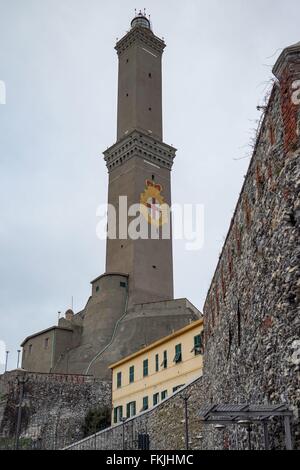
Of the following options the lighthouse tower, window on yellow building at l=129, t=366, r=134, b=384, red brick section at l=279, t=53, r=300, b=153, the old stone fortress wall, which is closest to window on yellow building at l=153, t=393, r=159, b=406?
window on yellow building at l=129, t=366, r=134, b=384

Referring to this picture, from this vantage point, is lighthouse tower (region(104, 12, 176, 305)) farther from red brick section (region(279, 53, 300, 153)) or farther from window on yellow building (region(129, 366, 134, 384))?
red brick section (region(279, 53, 300, 153))

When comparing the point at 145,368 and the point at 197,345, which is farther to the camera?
the point at 145,368

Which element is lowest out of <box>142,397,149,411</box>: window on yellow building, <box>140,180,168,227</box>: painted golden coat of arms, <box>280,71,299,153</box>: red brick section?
<box>280,71,299,153</box>: red brick section

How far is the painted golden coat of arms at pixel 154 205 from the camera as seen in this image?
5022 cm

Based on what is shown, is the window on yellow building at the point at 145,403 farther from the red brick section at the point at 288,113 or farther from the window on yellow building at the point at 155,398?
the red brick section at the point at 288,113

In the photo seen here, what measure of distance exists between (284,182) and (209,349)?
8.61m

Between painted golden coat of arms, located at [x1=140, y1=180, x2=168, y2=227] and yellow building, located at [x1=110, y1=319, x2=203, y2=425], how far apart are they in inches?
718

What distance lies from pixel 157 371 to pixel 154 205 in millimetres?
23298

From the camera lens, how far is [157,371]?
2944 centimetres

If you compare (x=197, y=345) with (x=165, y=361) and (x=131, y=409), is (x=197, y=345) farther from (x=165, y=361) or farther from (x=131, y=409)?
(x=131, y=409)


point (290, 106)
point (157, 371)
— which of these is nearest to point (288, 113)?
point (290, 106)

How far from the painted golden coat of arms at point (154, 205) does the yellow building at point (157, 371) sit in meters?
18.2

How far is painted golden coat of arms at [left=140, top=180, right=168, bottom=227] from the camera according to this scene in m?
50.2

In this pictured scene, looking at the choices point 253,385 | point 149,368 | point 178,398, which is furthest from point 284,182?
point 149,368
